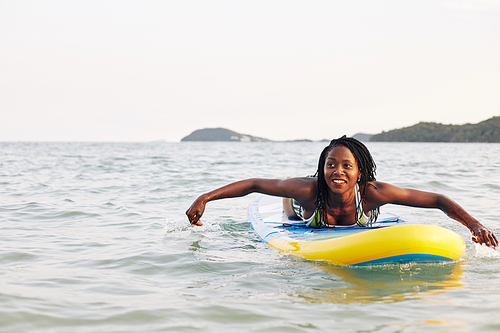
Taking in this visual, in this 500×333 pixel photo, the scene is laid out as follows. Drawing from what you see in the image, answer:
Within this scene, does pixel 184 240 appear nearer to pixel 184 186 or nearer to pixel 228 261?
pixel 228 261

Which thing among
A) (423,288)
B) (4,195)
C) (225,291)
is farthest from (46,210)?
(423,288)

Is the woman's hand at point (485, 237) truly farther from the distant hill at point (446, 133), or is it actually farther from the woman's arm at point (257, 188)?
the distant hill at point (446, 133)

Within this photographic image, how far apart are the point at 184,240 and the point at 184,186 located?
17.0 feet

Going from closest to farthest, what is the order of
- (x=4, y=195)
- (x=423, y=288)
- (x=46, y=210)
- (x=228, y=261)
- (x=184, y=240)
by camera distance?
(x=423, y=288)
(x=228, y=261)
(x=184, y=240)
(x=46, y=210)
(x=4, y=195)

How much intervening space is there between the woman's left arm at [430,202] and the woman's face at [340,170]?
1.04 feet

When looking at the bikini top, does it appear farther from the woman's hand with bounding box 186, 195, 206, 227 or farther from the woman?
the woman's hand with bounding box 186, 195, 206, 227

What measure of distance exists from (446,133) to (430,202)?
76184 millimetres

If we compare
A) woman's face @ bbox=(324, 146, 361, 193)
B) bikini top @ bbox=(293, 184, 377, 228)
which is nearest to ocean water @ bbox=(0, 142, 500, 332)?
bikini top @ bbox=(293, 184, 377, 228)

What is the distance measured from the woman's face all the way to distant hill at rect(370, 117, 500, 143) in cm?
6932

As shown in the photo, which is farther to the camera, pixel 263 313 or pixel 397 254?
pixel 397 254

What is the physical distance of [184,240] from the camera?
4.51 m

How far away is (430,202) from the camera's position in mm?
3748

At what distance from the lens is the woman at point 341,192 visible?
3.75 metres

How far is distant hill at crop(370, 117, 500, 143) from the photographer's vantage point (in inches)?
2598
